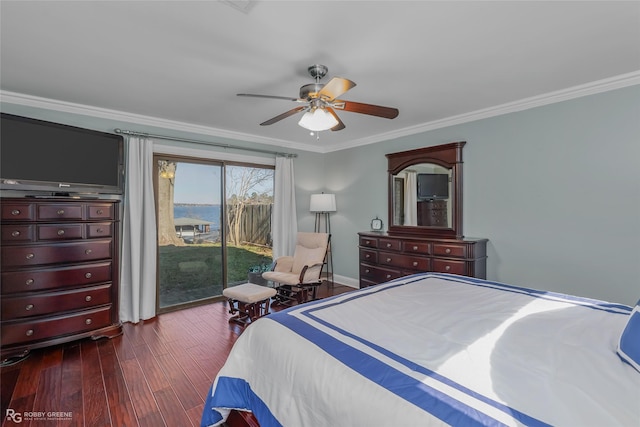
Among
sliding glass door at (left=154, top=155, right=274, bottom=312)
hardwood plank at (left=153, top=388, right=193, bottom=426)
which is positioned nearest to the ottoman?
sliding glass door at (left=154, top=155, right=274, bottom=312)

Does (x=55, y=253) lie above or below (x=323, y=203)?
below

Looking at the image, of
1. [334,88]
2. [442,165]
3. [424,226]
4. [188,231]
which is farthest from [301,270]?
[334,88]

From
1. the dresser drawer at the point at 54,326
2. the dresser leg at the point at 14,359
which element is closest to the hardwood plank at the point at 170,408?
the dresser drawer at the point at 54,326

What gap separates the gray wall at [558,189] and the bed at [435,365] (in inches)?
56.2

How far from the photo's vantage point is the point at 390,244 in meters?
4.04

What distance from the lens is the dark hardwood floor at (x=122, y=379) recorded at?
1.94 m

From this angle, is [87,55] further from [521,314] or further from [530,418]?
[521,314]

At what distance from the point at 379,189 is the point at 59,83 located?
3.98m

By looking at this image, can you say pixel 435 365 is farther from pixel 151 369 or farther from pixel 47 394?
pixel 47 394

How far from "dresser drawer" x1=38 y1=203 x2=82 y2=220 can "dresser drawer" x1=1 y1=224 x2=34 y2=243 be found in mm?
141

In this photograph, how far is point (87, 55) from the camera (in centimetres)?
225

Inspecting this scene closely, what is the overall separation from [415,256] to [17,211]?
13.4 feet

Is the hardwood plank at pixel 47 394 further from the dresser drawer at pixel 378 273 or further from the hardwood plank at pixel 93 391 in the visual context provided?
the dresser drawer at pixel 378 273

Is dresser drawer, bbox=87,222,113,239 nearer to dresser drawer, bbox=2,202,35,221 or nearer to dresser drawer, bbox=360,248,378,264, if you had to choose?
dresser drawer, bbox=2,202,35,221
